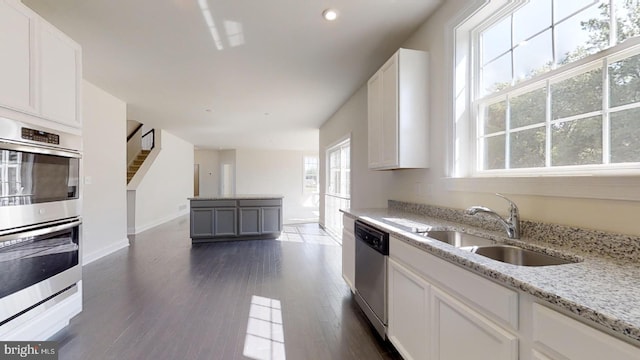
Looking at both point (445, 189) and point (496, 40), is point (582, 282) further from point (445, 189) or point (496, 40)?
point (496, 40)

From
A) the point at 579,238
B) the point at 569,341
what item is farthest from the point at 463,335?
the point at 579,238

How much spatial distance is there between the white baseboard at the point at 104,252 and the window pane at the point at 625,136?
5538 mm

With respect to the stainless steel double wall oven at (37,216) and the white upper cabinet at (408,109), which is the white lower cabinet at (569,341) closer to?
the white upper cabinet at (408,109)

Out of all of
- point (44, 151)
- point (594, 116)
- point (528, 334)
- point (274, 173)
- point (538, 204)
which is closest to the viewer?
point (528, 334)

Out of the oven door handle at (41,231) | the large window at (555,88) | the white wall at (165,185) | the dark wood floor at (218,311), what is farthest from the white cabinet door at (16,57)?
the white wall at (165,185)

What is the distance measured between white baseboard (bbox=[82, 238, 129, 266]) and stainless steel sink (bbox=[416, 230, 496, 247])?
4.64 meters

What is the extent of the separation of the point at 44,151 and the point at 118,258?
10.0 feet

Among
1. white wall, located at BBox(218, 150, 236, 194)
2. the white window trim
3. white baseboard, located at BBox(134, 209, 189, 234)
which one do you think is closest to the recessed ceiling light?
the white window trim

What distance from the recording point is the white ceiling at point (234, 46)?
2.36 m

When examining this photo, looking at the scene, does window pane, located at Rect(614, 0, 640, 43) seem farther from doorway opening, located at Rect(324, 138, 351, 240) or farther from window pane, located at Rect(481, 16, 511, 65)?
doorway opening, located at Rect(324, 138, 351, 240)

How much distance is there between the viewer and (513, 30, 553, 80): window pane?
162cm

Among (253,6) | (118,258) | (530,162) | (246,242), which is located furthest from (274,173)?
(530,162)

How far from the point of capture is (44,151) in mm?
1941

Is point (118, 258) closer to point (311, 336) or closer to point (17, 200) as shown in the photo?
point (17, 200)
